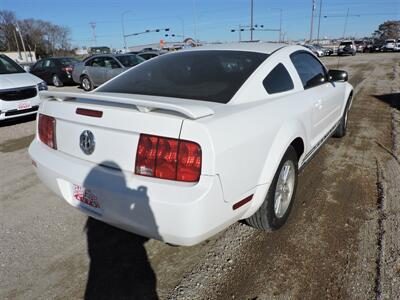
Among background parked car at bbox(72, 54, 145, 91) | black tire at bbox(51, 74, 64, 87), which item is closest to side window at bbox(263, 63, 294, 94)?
background parked car at bbox(72, 54, 145, 91)

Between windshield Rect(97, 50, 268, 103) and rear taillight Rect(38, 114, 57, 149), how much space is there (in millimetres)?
607

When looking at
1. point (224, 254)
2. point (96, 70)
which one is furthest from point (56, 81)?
point (224, 254)

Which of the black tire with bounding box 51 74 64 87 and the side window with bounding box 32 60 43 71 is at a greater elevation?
the side window with bounding box 32 60 43 71

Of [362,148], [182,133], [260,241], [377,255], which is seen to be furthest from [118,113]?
[362,148]

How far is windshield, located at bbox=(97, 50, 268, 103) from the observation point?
2576 millimetres

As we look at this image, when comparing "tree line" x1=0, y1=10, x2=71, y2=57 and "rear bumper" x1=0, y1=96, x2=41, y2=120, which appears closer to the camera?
"rear bumper" x1=0, y1=96, x2=41, y2=120

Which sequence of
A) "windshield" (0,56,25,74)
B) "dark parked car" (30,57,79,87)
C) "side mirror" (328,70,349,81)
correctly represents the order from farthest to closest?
"dark parked car" (30,57,79,87)
"windshield" (0,56,25,74)
"side mirror" (328,70,349,81)

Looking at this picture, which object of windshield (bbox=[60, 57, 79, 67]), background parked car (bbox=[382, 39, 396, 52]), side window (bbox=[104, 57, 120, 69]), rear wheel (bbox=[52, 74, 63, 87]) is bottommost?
background parked car (bbox=[382, 39, 396, 52])

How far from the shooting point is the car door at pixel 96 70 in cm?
1218

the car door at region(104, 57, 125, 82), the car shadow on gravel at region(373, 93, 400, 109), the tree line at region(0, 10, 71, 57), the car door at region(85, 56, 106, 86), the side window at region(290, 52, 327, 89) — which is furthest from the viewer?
the tree line at region(0, 10, 71, 57)

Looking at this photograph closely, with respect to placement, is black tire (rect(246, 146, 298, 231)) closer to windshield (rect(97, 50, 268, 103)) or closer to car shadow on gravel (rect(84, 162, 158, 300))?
windshield (rect(97, 50, 268, 103))

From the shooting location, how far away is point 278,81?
2914 millimetres

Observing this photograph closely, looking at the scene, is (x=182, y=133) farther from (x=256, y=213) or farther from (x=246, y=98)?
(x=256, y=213)

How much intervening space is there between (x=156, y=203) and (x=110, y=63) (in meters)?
11.2
